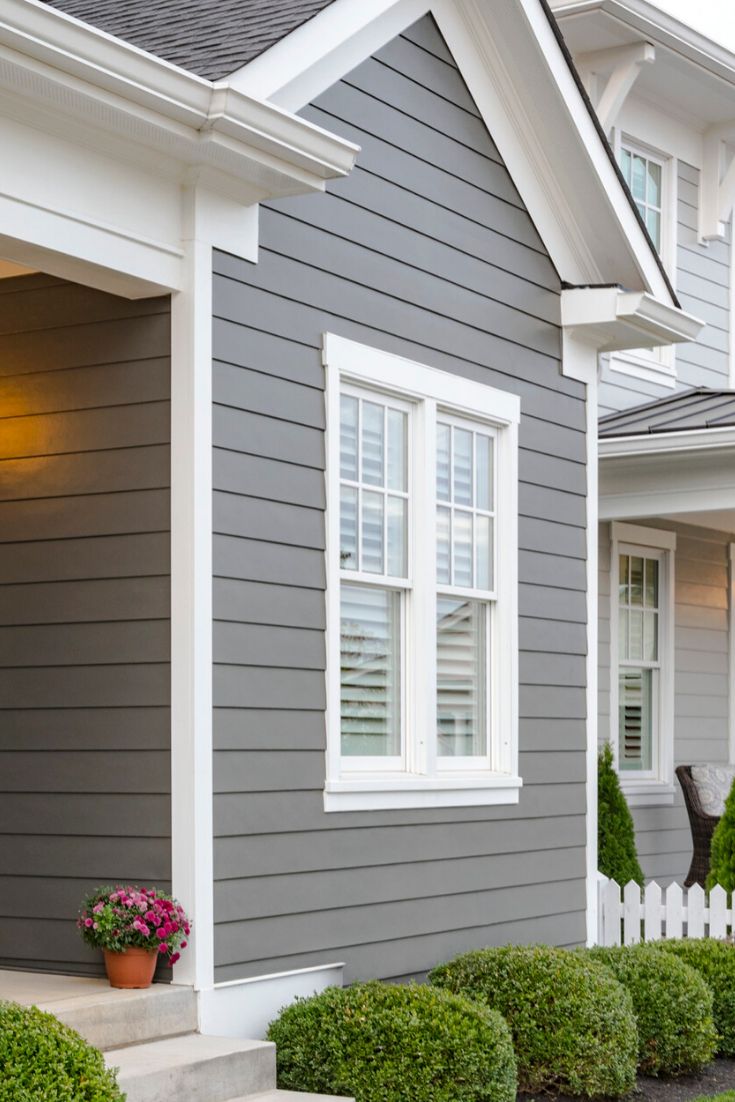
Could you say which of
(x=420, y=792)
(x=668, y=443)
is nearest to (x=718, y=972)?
(x=420, y=792)

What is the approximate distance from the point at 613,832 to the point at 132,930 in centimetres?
538

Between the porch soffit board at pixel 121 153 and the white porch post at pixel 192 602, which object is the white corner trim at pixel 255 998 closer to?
the white porch post at pixel 192 602

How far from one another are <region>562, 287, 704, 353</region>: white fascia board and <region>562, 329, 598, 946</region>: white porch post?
3.8 inches

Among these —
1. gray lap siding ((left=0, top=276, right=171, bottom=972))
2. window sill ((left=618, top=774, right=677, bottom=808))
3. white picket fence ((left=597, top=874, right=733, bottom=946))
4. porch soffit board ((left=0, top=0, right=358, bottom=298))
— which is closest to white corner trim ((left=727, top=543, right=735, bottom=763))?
window sill ((left=618, top=774, right=677, bottom=808))

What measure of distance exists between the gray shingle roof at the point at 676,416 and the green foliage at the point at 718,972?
3.50 m

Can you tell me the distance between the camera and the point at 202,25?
6.58 m

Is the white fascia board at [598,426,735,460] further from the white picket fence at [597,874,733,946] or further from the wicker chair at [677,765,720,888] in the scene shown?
the white picket fence at [597,874,733,946]

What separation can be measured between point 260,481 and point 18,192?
1533 millimetres

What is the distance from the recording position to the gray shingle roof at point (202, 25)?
20.1 feet

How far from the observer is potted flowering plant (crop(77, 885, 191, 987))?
559 cm

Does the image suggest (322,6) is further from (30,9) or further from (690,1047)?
(690,1047)

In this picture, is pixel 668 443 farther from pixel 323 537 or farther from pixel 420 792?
pixel 323 537

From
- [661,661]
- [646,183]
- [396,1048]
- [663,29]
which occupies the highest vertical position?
[663,29]

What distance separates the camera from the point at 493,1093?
5.86 metres
